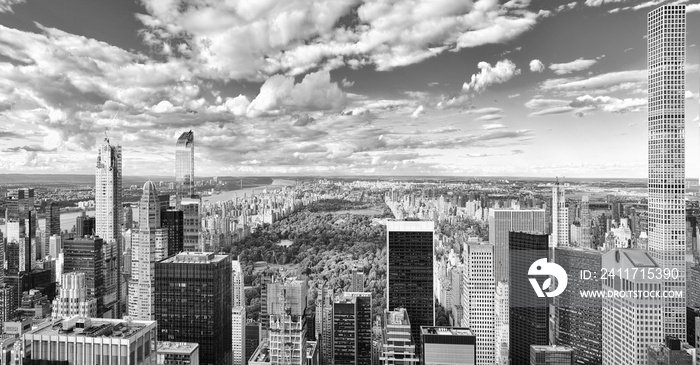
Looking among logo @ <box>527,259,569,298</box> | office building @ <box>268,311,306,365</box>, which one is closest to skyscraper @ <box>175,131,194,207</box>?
office building @ <box>268,311,306,365</box>

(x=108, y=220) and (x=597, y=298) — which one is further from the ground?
(x=108, y=220)

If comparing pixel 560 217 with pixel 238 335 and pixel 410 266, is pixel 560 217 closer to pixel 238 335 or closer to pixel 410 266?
pixel 410 266

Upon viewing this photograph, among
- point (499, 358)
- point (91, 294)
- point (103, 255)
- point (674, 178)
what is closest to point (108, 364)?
point (91, 294)

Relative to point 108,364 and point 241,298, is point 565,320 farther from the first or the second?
point 108,364

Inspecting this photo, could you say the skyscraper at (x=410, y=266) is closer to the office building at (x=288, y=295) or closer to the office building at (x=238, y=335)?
the office building at (x=288, y=295)

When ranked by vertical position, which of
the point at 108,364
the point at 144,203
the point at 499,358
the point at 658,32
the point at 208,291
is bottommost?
the point at 499,358

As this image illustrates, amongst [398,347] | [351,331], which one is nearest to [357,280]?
[351,331]

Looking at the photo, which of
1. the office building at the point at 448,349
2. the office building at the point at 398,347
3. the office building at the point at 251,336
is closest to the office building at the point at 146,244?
the office building at the point at 251,336
